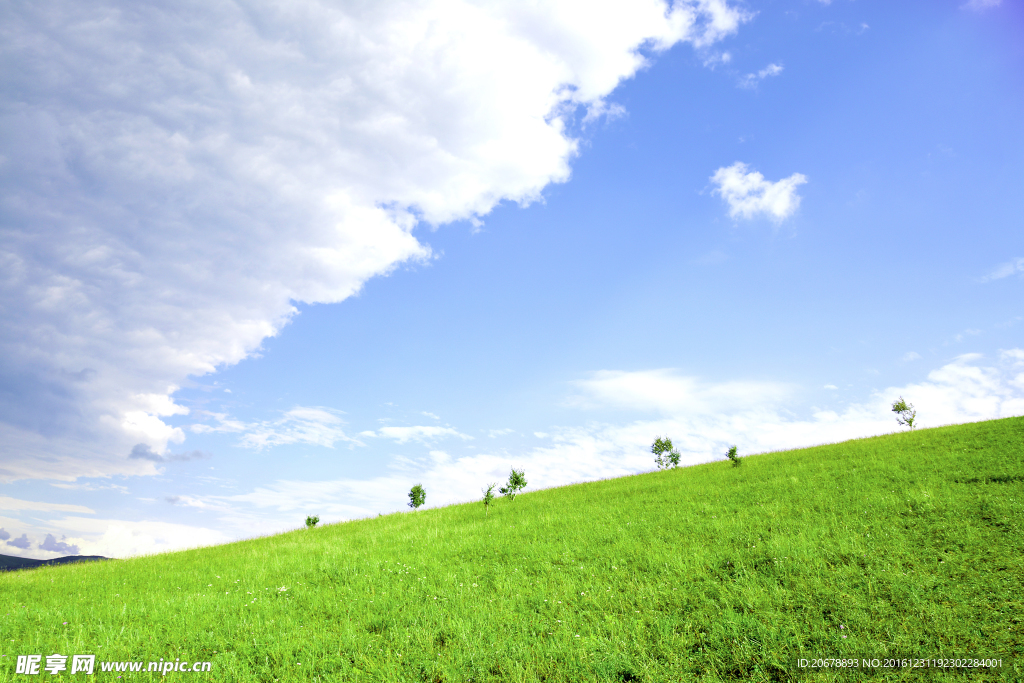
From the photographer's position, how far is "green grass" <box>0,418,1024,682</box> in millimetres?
7969

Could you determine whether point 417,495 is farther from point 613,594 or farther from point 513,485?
point 613,594

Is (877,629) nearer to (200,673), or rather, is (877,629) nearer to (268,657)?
(268,657)

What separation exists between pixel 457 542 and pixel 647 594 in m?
8.76

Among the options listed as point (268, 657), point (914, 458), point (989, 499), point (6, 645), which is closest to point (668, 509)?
point (989, 499)

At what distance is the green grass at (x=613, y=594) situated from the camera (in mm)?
7969

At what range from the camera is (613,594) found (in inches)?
415

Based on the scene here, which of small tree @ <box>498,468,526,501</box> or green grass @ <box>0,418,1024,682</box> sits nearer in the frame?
green grass @ <box>0,418,1024,682</box>

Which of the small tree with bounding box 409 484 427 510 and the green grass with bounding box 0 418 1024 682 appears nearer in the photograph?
the green grass with bounding box 0 418 1024 682

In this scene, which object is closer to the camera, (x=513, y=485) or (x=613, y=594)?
(x=613, y=594)

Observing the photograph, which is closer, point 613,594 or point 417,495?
point 613,594

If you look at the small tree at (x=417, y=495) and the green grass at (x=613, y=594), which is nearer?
the green grass at (x=613, y=594)

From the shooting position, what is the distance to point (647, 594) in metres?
10.4

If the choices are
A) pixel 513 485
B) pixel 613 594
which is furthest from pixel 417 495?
pixel 613 594

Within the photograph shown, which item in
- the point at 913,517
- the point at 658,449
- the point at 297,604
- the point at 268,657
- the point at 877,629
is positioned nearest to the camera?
the point at 877,629
